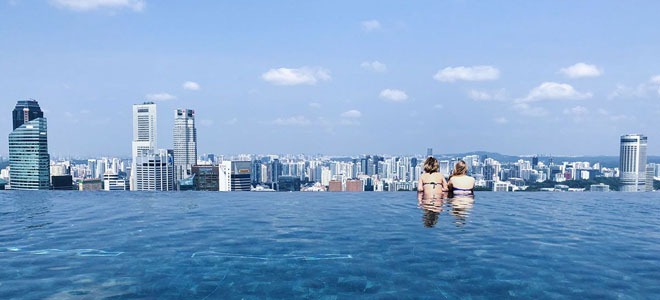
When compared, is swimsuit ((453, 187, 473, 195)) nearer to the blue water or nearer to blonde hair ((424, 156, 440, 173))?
the blue water

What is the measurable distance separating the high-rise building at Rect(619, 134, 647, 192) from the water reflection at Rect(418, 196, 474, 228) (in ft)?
511

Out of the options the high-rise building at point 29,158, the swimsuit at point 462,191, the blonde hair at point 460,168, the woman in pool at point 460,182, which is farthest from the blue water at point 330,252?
the high-rise building at point 29,158

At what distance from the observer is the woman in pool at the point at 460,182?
17547mm

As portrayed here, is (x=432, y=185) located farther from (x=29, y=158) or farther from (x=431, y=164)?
(x=29, y=158)

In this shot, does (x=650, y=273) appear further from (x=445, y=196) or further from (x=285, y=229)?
(x=445, y=196)

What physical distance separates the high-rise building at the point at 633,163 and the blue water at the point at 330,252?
523 ft

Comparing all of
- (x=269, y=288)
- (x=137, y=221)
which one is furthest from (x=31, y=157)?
(x=269, y=288)

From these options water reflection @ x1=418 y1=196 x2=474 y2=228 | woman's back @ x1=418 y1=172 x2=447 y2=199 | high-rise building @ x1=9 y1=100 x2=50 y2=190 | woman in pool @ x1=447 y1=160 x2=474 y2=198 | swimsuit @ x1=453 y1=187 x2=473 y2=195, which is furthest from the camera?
high-rise building @ x1=9 y1=100 x2=50 y2=190

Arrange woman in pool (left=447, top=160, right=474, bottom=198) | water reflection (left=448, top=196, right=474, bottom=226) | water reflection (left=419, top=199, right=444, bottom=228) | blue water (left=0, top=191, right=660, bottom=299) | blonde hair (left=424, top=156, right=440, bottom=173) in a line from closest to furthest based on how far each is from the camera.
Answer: blue water (left=0, top=191, right=660, bottom=299) → water reflection (left=419, top=199, right=444, bottom=228) → water reflection (left=448, top=196, right=474, bottom=226) → blonde hair (left=424, top=156, right=440, bottom=173) → woman in pool (left=447, top=160, right=474, bottom=198)

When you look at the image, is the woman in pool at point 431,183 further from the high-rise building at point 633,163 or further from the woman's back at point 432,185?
the high-rise building at point 633,163

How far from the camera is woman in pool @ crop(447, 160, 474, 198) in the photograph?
17547 mm

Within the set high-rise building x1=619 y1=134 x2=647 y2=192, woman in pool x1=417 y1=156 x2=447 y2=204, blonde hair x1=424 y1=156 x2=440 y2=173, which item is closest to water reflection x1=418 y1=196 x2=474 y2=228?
woman in pool x1=417 y1=156 x2=447 y2=204

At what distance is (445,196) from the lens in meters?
19.6

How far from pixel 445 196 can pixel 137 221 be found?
14048 mm
